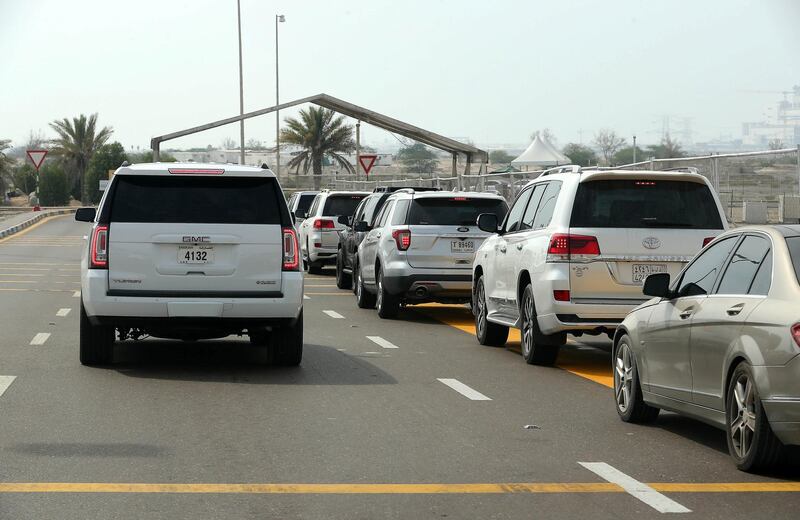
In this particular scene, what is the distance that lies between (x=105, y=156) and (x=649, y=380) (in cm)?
9390

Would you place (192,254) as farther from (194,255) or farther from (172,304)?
(172,304)

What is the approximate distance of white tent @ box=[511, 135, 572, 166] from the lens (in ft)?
301

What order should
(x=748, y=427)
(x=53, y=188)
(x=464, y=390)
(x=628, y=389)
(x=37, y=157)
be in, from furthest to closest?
(x=53, y=188), (x=37, y=157), (x=464, y=390), (x=628, y=389), (x=748, y=427)

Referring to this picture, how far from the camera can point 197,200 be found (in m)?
11.9

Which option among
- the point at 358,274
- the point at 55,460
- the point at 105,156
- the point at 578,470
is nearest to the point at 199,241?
the point at 55,460

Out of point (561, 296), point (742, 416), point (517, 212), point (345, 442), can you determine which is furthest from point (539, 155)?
point (742, 416)

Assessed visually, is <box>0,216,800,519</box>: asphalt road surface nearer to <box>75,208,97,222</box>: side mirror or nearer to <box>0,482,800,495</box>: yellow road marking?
<box>0,482,800,495</box>: yellow road marking

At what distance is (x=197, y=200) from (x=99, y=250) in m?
0.96

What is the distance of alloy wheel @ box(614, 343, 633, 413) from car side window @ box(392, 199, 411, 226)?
835cm

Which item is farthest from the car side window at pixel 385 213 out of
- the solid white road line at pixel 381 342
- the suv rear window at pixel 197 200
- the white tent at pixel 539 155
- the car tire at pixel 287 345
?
the white tent at pixel 539 155

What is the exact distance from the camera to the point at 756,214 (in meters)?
18.5

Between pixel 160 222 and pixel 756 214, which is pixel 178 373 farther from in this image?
pixel 756 214

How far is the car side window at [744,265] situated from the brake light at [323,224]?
20.4 m

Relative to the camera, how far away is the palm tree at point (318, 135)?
78.6 metres
